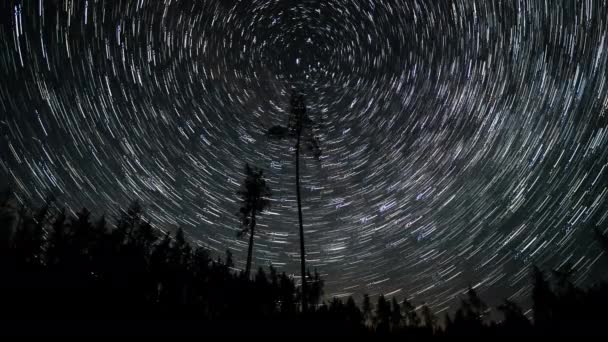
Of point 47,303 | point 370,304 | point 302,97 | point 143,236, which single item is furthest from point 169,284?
point 370,304

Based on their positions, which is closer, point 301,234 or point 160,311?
point 160,311

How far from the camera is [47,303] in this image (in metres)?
11.1

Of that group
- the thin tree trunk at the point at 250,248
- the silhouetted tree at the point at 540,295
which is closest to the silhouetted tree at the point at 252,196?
the thin tree trunk at the point at 250,248

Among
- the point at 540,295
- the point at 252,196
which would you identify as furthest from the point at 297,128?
the point at 540,295

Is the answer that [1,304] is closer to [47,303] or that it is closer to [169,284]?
[47,303]

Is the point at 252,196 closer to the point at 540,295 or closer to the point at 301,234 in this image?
the point at 301,234

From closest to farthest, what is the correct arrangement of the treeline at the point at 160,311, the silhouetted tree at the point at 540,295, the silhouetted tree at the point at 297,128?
the treeline at the point at 160,311 < the silhouetted tree at the point at 297,128 < the silhouetted tree at the point at 540,295

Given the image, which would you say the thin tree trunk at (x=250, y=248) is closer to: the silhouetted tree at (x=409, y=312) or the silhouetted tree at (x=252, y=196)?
the silhouetted tree at (x=252, y=196)

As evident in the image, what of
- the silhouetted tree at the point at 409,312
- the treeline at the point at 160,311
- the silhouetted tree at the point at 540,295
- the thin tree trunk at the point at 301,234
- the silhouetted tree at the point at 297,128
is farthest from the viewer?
the silhouetted tree at the point at 409,312

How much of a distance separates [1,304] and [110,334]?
4.80 m

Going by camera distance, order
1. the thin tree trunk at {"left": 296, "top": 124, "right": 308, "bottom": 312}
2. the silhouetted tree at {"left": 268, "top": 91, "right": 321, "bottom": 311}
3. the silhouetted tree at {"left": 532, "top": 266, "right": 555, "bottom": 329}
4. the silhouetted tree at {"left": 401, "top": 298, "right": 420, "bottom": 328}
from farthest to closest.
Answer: the silhouetted tree at {"left": 401, "top": 298, "right": 420, "bottom": 328}, the silhouetted tree at {"left": 532, "top": 266, "right": 555, "bottom": 329}, the silhouetted tree at {"left": 268, "top": 91, "right": 321, "bottom": 311}, the thin tree trunk at {"left": 296, "top": 124, "right": 308, "bottom": 312}

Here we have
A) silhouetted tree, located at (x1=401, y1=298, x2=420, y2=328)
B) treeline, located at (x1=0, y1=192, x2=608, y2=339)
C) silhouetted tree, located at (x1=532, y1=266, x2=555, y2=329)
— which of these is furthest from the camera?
silhouetted tree, located at (x1=401, y1=298, x2=420, y2=328)

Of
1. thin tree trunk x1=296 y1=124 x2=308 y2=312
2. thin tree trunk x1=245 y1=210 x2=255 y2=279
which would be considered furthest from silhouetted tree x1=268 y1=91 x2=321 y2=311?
thin tree trunk x1=245 y1=210 x2=255 y2=279

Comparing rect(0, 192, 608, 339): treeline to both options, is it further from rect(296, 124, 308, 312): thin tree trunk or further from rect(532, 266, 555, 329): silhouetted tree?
rect(532, 266, 555, 329): silhouetted tree
